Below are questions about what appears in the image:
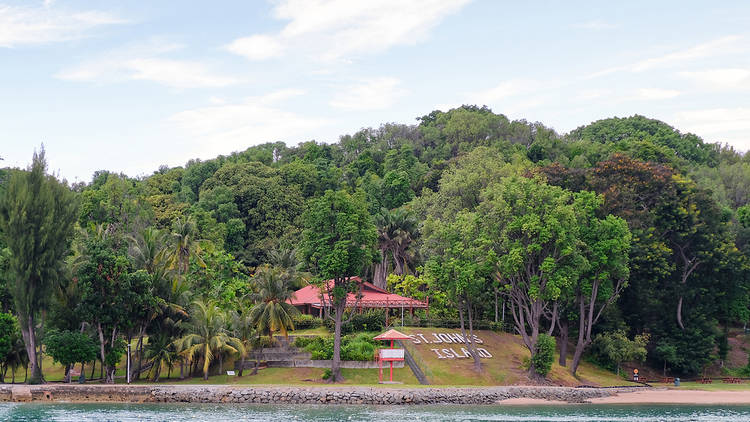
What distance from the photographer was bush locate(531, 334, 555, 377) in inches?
2376

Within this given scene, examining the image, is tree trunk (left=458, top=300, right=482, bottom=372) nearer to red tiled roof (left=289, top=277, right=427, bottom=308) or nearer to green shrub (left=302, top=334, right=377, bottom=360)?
red tiled roof (left=289, top=277, right=427, bottom=308)

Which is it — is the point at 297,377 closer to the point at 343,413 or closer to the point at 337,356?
the point at 337,356

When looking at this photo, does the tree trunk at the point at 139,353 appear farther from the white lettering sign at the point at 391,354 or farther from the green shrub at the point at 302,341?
the white lettering sign at the point at 391,354

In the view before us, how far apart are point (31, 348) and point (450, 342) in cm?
3253

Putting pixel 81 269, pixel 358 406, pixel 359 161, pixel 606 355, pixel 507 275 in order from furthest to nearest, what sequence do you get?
pixel 359 161 → pixel 606 355 → pixel 507 275 → pixel 81 269 → pixel 358 406

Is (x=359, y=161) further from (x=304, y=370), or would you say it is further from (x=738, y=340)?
(x=304, y=370)

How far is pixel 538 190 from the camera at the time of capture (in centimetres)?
6134

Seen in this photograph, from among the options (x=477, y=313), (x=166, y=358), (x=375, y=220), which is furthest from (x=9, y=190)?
(x=477, y=313)

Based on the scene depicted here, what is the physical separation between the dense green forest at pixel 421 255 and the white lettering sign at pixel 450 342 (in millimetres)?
2448

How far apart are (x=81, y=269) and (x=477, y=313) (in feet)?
120

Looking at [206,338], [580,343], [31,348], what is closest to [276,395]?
[206,338]

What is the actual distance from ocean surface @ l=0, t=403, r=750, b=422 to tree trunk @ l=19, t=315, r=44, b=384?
5347 millimetres

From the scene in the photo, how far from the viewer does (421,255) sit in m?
77.2

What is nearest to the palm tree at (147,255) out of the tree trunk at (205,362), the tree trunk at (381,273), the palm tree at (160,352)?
the palm tree at (160,352)
